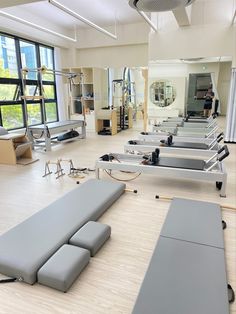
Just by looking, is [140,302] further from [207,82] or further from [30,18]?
[30,18]

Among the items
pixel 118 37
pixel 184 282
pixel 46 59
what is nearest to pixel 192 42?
pixel 118 37

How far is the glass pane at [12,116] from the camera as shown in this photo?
6.26 meters

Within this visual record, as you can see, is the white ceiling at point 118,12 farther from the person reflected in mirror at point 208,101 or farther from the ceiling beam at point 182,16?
the person reflected in mirror at point 208,101

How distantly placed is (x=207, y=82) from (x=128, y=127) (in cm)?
320

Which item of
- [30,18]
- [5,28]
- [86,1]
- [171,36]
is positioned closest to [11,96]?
[5,28]

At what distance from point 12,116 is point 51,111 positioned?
6.38 ft

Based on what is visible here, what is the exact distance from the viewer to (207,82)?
21.2 ft

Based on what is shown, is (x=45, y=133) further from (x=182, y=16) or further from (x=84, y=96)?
(x=182, y=16)

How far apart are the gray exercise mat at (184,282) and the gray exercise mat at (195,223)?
107mm

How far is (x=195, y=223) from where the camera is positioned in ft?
7.28

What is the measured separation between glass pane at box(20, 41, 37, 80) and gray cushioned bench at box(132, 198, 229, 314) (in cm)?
636

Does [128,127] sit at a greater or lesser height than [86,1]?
lesser

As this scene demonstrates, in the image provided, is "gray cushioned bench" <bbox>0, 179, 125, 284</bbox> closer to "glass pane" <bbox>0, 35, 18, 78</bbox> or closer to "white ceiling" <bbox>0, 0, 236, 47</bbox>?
"white ceiling" <bbox>0, 0, 236, 47</bbox>

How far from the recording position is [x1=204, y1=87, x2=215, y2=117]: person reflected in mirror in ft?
21.3
